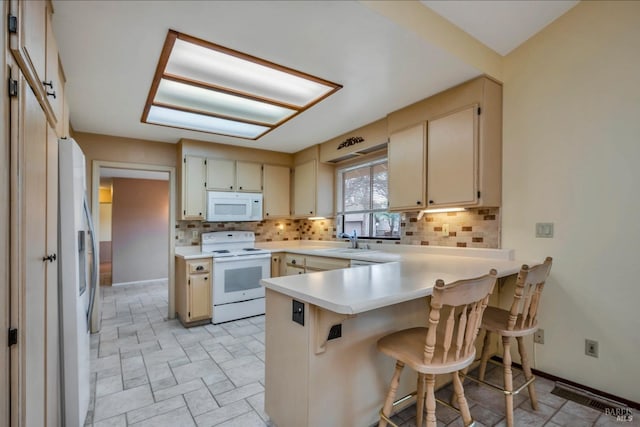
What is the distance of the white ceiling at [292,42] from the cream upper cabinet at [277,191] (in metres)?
1.77

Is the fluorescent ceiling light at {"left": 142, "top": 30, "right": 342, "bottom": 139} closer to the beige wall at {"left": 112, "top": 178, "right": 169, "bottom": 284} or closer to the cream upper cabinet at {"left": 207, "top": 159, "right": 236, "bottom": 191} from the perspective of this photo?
the cream upper cabinet at {"left": 207, "top": 159, "right": 236, "bottom": 191}

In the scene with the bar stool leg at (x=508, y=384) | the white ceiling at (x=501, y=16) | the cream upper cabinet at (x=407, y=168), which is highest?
the white ceiling at (x=501, y=16)

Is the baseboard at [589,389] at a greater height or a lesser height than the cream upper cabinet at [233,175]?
lesser

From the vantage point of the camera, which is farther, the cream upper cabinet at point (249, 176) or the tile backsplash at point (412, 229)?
the cream upper cabinet at point (249, 176)

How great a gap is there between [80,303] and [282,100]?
6.96 feet

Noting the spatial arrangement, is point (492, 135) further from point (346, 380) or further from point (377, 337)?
point (346, 380)

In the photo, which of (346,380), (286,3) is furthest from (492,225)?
(286,3)

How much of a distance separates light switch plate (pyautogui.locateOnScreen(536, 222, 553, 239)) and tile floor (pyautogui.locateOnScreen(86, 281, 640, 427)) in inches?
43.2

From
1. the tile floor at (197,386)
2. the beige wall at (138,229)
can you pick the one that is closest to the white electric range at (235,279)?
the tile floor at (197,386)

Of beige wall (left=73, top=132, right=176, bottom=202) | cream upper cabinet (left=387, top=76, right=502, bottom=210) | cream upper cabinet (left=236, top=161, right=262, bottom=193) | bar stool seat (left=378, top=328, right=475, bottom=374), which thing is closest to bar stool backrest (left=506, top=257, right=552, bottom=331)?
bar stool seat (left=378, top=328, right=475, bottom=374)

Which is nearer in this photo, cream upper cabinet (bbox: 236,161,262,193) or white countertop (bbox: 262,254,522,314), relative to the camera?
white countertop (bbox: 262,254,522,314)

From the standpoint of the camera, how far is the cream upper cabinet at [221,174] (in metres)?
4.11

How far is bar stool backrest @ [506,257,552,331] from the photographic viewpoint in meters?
1.69

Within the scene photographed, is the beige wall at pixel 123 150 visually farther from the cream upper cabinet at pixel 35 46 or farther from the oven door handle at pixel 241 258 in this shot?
the cream upper cabinet at pixel 35 46
